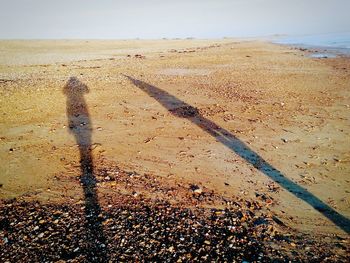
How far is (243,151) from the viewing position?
25.4 feet

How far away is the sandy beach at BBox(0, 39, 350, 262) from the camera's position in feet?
17.1

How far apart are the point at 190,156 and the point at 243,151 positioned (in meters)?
1.51

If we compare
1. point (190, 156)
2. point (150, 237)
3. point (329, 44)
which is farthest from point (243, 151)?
point (329, 44)

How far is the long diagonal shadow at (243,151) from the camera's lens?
206 inches

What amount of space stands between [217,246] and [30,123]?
28.1 ft

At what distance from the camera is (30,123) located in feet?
33.3

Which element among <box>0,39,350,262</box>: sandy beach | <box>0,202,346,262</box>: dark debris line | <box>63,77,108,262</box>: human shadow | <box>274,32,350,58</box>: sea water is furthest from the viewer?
<box>274,32,350,58</box>: sea water

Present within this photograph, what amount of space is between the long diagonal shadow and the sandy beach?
0.03m

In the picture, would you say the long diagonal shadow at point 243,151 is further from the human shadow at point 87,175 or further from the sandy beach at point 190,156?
the human shadow at point 87,175

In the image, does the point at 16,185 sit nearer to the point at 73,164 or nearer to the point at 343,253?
the point at 73,164

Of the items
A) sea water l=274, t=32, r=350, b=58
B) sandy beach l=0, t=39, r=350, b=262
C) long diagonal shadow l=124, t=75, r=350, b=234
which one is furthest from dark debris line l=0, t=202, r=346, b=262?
sea water l=274, t=32, r=350, b=58

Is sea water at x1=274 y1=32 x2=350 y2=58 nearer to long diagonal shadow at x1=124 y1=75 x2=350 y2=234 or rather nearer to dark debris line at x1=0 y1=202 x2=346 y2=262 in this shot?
long diagonal shadow at x1=124 y1=75 x2=350 y2=234

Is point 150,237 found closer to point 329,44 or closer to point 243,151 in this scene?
point 243,151

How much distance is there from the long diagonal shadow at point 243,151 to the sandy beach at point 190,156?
0.10 ft
